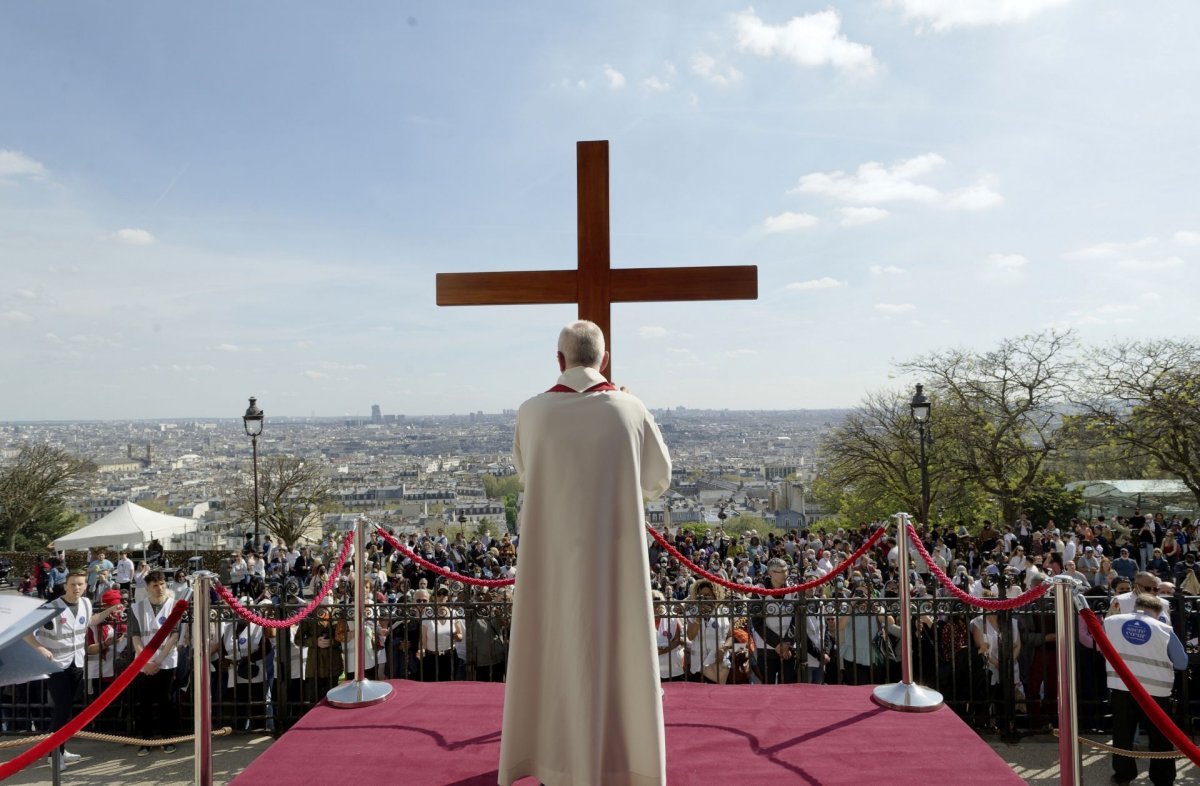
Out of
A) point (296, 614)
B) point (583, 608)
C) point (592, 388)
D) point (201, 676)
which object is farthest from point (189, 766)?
point (592, 388)

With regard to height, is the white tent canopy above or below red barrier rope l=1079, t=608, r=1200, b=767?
below

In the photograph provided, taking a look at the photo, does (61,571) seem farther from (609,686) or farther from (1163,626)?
(1163,626)

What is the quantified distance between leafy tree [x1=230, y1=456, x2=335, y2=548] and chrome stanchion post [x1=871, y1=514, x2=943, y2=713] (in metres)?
37.5

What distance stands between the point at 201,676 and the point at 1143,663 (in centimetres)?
592

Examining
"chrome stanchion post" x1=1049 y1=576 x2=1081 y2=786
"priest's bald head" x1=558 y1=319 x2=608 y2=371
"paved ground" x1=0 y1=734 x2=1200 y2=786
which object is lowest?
"paved ground" x1=0 y1=734 x2=1200 y2=786

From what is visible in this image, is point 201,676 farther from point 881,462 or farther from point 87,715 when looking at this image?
point 881,462

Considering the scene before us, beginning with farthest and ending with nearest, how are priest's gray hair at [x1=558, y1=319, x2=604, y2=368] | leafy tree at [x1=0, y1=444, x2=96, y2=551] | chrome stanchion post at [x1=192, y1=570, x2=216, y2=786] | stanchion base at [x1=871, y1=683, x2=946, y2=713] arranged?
leafy tree at [x1=0, y1=444, x2=96, y2=551]
stanchion base at [x1=871, y1=683, x2=946, y2=713]
chrome stanchion post at [x1=192, y1=570, x2=216, y2=786]
priest's gray hair at [x1=558, y1=319, x2=604, y2=368]

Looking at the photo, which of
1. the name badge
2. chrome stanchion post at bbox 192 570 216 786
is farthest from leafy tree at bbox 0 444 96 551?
the name badge

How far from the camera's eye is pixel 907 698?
4305mm

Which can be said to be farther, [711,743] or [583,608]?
[711,743]

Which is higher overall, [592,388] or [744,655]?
[592,388]

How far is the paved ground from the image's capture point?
559cm

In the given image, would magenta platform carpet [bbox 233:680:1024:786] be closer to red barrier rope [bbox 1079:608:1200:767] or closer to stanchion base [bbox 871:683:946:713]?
stanchion base [bbox 871:683:946:713]

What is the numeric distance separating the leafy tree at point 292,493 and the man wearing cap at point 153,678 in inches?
1312
